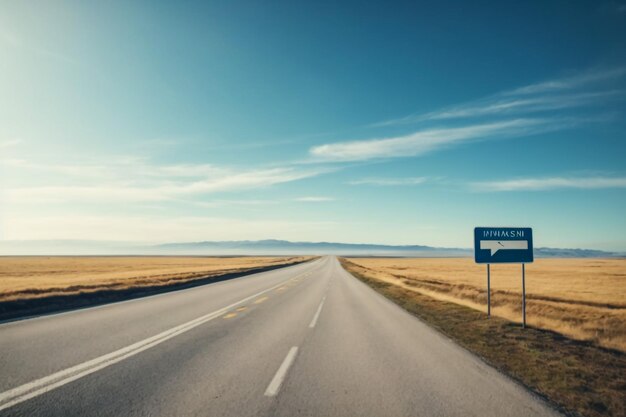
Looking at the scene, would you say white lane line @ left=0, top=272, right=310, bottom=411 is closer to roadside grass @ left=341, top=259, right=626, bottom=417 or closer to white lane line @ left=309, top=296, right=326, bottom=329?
white lane line @ left=309, top=296, right=326, bottom=329

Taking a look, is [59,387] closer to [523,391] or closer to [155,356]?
[155,356]

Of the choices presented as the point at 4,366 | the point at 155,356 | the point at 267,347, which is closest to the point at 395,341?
the point at 267,347

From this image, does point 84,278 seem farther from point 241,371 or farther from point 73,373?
point 241,371

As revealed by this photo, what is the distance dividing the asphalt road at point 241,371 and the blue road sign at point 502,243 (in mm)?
3265

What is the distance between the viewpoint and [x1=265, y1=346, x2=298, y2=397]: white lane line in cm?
536

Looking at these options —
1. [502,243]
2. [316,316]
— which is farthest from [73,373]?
[502,243]

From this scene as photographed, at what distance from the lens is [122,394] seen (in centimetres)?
514

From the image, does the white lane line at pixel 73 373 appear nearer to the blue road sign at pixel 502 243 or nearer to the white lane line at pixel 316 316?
the white lane line at pixel 316 316

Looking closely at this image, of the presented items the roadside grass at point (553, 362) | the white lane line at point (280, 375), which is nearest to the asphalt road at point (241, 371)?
the white lane line at point (280, 375)

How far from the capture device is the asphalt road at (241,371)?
4.83m

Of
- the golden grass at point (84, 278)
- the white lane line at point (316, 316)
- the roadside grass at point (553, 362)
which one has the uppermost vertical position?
the roadside grass at point (553, 362)

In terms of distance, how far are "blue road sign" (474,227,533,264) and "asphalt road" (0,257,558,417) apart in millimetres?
3265

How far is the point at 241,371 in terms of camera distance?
6.30 meters

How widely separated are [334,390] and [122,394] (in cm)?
308
